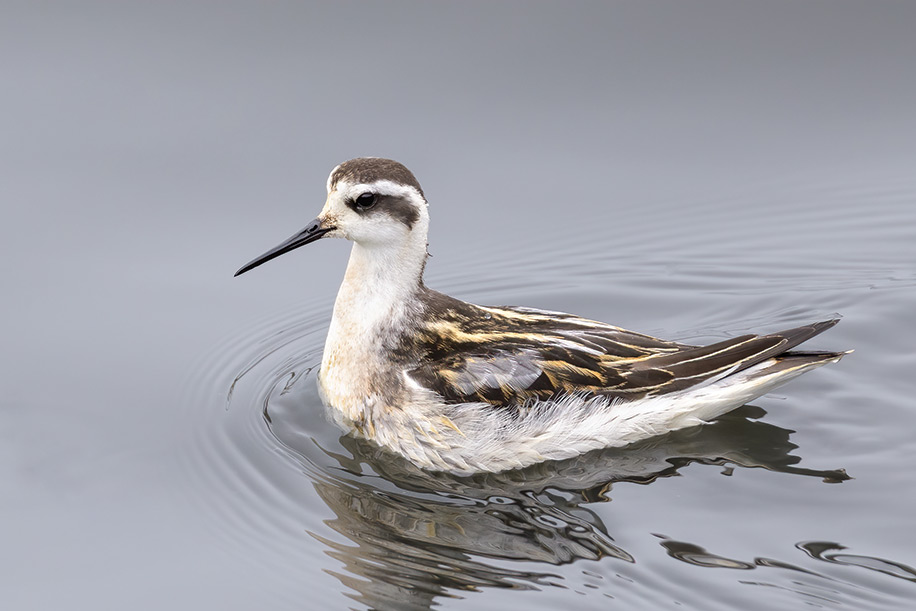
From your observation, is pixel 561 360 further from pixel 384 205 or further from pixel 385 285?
pixel 384 205

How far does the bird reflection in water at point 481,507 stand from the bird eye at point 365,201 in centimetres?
141

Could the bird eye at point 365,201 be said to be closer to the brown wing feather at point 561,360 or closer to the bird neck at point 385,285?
the bird neck at point 385,285

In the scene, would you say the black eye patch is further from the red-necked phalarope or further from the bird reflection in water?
the bird reflection in water

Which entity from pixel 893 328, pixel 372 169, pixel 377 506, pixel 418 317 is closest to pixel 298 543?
pixel 377 506

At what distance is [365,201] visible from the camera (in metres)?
7.22

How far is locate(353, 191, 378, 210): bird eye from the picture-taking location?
7.19 metres

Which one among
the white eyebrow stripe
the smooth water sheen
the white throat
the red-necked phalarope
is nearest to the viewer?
the smooth water sheen

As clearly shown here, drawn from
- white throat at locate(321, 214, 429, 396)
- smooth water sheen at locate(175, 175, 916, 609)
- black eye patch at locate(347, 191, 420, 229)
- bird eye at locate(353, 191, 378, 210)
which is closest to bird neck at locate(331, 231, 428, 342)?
white throat at locate(321, 214, 429, 396)

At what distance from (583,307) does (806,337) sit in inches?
83.9

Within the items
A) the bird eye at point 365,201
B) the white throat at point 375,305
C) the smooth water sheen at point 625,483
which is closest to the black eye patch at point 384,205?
the bird eye at point 365,201

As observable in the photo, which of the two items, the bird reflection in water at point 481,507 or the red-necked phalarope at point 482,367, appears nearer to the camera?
the bird reflection in water at point 481,507

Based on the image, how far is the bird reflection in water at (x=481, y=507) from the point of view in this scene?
6035 mm

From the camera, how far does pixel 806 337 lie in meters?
7.09

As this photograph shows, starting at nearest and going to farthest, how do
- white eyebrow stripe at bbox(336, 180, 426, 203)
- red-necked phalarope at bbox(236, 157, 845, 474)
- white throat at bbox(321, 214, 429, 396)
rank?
red-necked phalarope at bbox(236, 157, 845, 474) → white eyebrow stripe at bbox(336, 180, 426, 203) → white throat at bbox(321, 214, 429, 396)
